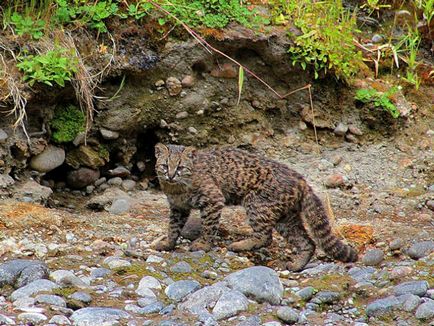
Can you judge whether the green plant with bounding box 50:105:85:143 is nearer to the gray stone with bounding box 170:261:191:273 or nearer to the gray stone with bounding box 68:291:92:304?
the gray stone with bounding box 170:261:191:273

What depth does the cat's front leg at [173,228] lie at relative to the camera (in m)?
7.63

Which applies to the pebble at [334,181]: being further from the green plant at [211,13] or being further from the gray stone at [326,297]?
the gray stone at [326,297]

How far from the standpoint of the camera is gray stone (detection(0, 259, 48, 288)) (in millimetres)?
6379

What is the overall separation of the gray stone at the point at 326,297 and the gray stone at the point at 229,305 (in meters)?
0.57

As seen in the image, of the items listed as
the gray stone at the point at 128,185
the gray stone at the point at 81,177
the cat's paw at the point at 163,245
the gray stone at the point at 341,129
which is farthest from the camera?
the gray stone at the point at 341,129

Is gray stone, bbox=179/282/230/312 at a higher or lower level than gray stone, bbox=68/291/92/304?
lower

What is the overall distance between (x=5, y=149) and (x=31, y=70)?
0.80 m

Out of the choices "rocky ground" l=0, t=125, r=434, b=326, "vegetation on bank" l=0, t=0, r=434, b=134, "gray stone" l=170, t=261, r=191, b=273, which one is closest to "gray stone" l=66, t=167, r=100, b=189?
"rocky ground" l=0, t=125, r=434, b=326

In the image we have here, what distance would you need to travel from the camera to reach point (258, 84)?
9.66 m

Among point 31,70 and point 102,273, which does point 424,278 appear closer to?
point 102,273

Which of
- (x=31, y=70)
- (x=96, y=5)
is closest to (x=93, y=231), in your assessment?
(x=31, y=70)

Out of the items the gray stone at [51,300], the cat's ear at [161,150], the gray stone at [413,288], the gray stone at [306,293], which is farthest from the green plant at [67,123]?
the gray stone at [413,288]

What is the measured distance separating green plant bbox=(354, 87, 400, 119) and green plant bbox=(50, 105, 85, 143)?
3.16 meters

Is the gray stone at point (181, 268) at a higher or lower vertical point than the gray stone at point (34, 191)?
lower
